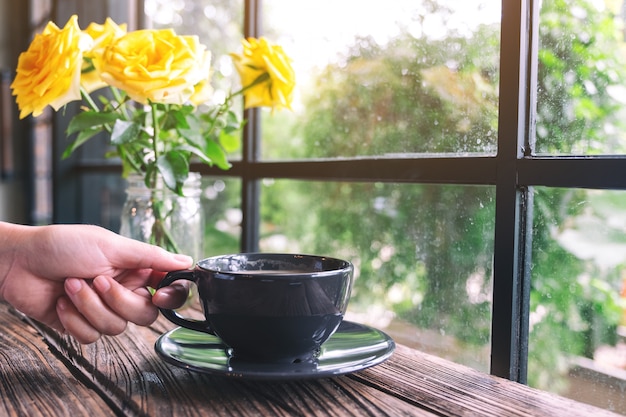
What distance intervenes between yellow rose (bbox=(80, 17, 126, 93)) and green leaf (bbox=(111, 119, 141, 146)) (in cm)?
8

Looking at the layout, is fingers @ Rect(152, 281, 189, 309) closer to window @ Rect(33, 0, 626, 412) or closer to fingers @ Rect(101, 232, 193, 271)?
fingers @ Rect(101, 232, 193, 271)

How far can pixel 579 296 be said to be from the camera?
29.3 inches

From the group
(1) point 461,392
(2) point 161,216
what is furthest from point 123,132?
(1) point 461,392

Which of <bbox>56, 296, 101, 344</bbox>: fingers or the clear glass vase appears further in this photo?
the clear glass vase

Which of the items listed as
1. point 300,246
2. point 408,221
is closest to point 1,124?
point 300,246

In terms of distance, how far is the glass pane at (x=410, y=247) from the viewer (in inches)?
33.3

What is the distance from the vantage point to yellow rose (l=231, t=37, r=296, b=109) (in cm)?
89

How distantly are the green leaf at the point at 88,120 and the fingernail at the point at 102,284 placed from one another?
320 mm

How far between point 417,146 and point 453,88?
0.10m

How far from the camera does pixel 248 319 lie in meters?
0.56

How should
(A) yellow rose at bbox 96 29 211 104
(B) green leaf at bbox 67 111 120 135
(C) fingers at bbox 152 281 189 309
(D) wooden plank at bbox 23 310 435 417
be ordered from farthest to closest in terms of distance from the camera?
1. (B) green leaf at bbox 67 111 120 135
2. (A) yellow rose at bbox 96 29 211 104
3. (C) fingers at bbox 152 281 189 309
4. (D) wooden plank at bbox 23 310 435 417

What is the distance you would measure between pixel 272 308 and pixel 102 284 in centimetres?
21

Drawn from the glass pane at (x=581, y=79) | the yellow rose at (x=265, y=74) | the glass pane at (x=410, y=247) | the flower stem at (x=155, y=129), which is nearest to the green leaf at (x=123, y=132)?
the flower stem at (x=155, y=129)

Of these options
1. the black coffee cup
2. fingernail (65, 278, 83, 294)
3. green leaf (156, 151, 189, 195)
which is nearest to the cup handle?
the black coffee cup
